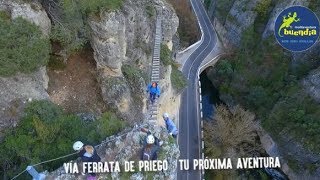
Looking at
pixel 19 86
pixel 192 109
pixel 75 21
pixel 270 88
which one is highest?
pixel 270 88

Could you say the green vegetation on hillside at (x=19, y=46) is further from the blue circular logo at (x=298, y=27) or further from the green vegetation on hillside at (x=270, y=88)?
the blue circular logo at (x=298, y=27)

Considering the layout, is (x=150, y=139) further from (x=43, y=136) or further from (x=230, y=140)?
(x=230, y=140)

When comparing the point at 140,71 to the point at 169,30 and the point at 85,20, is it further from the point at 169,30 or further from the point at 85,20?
the point at 169,30

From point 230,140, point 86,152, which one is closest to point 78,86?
point 86,152

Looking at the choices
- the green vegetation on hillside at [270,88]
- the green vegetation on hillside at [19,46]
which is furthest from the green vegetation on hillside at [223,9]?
the green vegetation on hillside at [19,46]

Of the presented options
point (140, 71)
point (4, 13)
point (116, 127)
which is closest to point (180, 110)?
point (140, 71)
